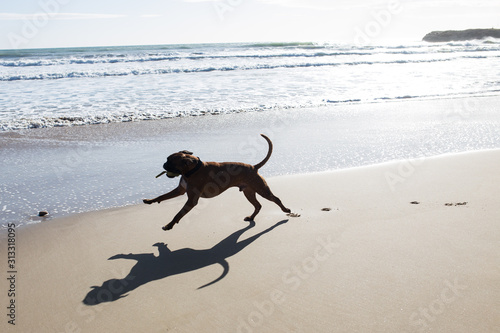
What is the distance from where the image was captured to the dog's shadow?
294 centimetres

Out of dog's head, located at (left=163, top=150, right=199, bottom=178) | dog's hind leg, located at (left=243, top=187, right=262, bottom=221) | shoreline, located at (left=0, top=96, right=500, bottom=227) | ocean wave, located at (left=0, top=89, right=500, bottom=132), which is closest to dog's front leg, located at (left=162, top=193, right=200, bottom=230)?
dog's head, located at (left=163, top=150, right=199, bottom=178)

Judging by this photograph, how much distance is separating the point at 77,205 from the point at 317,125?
17.9ft

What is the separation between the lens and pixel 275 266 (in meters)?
3.29

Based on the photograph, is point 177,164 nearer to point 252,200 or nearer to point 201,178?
point 201,178

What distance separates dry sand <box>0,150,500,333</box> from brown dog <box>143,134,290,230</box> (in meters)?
0.35

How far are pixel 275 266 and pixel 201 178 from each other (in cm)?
103

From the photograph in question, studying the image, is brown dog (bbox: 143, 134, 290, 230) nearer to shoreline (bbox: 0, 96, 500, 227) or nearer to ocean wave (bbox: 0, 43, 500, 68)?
shoreline (bbox: 0, 96, 500, 227)

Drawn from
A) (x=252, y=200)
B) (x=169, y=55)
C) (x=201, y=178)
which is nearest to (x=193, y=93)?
(x=252, y=200)

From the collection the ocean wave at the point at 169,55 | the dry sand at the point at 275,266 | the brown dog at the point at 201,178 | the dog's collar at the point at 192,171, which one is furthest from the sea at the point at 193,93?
the ocean wave at the point at 169,55

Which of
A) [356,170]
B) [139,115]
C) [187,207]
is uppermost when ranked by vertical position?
[187,207]

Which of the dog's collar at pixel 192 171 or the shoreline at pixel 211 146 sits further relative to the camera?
the shoreline at pixel 211 146

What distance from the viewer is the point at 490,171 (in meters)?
5.57

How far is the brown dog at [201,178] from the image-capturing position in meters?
3.66

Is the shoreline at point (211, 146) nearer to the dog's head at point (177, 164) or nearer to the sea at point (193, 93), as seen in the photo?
the sea at point (193, 93)
